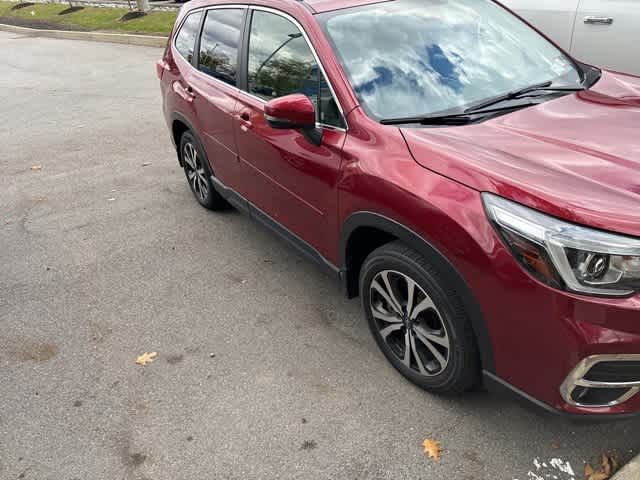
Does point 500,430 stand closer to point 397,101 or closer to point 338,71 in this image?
point 397,101

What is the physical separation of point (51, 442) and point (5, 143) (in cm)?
612

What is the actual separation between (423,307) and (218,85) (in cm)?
224

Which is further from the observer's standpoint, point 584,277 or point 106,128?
point 106,128

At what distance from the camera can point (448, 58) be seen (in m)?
2.91

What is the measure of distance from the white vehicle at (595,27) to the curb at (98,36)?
9193 mm

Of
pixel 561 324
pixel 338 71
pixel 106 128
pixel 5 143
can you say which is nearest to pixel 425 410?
pixel 561 324

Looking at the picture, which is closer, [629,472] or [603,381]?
[603,381]

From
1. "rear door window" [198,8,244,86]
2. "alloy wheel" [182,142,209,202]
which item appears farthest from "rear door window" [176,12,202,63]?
"alloy wheel" [182,142,209,202]

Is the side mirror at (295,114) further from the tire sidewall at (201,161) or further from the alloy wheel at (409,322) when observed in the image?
the tire sidewall at (201,161)

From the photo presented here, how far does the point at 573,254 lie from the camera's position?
1894 millimetres

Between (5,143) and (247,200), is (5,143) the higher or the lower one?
the lower one

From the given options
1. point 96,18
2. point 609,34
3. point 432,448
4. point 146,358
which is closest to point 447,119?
point 432,448

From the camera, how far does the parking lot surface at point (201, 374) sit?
2473 mm

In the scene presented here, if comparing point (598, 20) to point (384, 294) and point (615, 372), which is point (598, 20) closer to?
point (384, 294)
